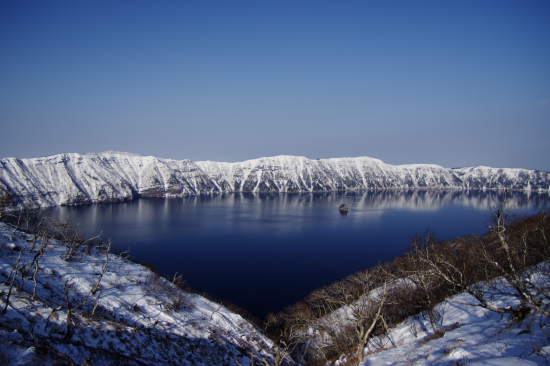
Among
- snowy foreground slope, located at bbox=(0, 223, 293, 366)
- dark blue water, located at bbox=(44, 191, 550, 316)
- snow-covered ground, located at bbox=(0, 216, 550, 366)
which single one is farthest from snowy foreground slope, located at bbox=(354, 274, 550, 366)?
dark blue water, located at bbox=(44, 191, 550, 316)

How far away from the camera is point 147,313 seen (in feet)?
54.9

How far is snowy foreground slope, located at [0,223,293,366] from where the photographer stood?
10.3 metres

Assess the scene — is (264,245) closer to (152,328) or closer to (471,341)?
(152,328)

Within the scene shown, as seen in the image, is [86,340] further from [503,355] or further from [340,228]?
[340,228]

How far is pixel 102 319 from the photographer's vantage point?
13.8m

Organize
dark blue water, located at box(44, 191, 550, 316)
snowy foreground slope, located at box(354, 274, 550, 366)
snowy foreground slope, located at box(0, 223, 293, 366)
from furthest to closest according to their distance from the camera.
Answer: dark blue water, located at box(44, 191, 550, 316) < snowy foreground slope, located at box(0, 223, 293, 366) < snowy foreground slope, located at box(354, 274, 550, 366)

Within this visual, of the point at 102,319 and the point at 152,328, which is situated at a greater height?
the point at 102,319

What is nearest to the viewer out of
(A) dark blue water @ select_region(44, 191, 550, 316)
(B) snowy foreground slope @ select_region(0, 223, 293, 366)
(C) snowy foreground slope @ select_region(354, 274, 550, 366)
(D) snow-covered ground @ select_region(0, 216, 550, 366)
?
(C) snowy foreground slope @ select_region(354, 274, 550, 366)

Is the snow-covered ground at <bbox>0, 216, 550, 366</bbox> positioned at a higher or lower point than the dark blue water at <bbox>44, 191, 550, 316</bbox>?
higher

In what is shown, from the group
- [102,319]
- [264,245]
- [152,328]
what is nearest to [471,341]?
[152,328]

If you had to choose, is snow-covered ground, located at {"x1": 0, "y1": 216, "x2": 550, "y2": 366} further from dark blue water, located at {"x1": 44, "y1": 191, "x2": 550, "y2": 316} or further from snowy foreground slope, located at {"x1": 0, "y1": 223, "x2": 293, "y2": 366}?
dark blue water, located at {"x1": 44, "y1": 191, "x2": 550, "y2": 316}

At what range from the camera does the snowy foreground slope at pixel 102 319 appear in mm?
10336

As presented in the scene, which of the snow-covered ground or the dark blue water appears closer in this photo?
the snow-covered ground

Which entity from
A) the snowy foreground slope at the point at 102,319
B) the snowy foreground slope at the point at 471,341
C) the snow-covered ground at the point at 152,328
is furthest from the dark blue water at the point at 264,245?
the snowy foreground slope at the point at 471,341
